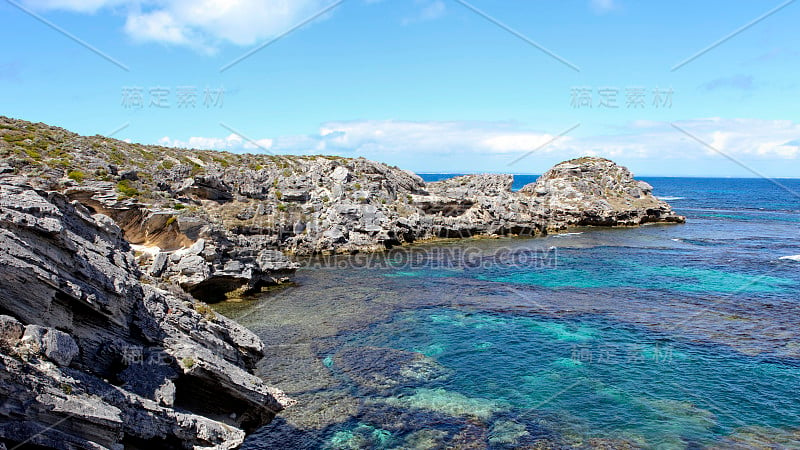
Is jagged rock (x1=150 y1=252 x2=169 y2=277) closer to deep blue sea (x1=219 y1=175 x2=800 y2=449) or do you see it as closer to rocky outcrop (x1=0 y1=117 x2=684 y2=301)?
rocky outcrop (x1=0 y1=117 x2=684 y2=301)

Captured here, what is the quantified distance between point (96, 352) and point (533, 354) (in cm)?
2484

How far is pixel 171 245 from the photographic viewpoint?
46750mm

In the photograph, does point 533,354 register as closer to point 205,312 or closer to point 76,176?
point 205,312

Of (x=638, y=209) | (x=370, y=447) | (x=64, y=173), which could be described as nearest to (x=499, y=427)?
(x=370, y=447)

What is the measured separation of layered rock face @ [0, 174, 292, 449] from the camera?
12.2 metres

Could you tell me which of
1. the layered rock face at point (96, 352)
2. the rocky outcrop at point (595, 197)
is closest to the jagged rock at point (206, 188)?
the layered rock face at point (96, 352)

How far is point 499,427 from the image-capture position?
71.8 feet

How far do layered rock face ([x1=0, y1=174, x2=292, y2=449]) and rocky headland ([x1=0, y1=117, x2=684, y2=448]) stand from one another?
49 millimetres

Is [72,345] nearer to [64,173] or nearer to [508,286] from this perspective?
[508,286]

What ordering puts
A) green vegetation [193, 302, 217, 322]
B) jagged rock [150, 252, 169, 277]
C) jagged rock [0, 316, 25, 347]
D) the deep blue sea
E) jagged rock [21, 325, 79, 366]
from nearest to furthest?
1. jagged rock [0, 316, 25, 347]
2. jagged rock [21, 325, 79, 366]
3. the deep blue sea
4. green vegetation [193, 302, 217, 322]
5. jagged rock [150, 252, 169, 277]

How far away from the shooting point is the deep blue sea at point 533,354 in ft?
71.2

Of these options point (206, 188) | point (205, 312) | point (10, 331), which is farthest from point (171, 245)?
point (10, 331)

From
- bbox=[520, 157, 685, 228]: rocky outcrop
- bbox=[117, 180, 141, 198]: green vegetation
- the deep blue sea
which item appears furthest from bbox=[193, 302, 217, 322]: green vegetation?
bbox=[520, 157, 685, 228]: rocky outcrop

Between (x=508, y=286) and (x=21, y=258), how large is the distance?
43.0 m
